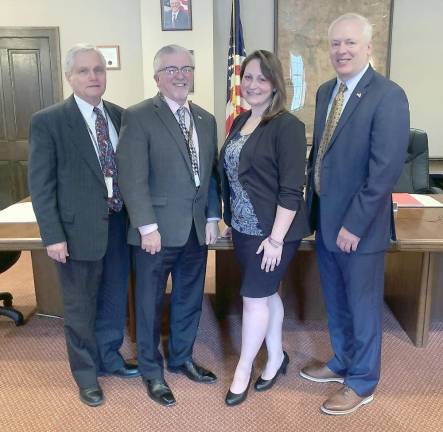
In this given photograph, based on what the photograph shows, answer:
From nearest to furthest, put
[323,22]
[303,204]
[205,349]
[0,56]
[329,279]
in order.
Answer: [303,204] → [329,279] → [205,349] → [323,22] → [0,56]

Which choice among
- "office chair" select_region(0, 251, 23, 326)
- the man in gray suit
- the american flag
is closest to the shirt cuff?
the man in gray suit

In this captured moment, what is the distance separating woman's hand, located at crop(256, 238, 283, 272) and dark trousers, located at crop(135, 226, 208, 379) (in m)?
0.28

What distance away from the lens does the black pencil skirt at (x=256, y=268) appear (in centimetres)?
173

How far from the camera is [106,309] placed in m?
2.04

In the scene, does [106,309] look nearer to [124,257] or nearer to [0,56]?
[124,257]

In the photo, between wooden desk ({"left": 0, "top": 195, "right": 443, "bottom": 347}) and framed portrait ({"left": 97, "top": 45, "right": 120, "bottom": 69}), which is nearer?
wooden desk ({"left": 0, "top": 195, "right": 443, "bottom": 347})

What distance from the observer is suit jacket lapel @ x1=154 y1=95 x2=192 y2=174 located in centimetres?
168

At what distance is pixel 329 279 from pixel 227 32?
3.07 m

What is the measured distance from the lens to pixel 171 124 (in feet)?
5.54

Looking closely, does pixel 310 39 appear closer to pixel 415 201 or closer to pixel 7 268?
pixel 415 201

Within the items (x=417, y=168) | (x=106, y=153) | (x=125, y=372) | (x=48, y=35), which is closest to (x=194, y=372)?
(x=125, y=372)

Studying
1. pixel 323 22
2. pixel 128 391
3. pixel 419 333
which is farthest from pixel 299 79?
pixel 128 391

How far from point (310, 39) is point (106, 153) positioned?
10.2ft

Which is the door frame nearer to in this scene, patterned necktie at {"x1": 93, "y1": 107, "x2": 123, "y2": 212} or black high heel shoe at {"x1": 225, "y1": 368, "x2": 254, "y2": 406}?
patterned necktie at {"x1": 93, "y1": 107, "x2": 123, "y2": 212}
